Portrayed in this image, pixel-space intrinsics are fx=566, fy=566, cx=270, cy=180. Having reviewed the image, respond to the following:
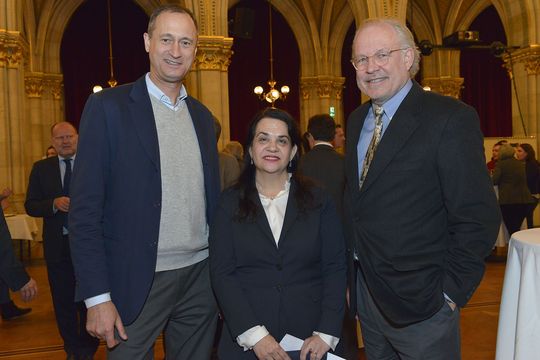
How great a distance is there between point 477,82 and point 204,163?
65.9 ft

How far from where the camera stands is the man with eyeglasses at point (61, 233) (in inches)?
171

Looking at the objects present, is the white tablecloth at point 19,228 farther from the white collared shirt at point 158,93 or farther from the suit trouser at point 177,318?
the white collared shirt at point 158,93

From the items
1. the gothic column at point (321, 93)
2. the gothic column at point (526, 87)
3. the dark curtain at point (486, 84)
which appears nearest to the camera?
the gothic column at point (526, 87)

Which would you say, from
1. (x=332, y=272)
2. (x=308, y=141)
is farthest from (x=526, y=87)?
(x=332, y=272)

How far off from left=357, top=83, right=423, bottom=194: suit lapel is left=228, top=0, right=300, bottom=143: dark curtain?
55.5 feet

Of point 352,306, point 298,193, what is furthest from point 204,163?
point 352,306

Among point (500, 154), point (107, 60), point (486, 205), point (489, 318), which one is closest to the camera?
point (486, 205)

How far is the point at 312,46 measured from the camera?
1855 centimetres

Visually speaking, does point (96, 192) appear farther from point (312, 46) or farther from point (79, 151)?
point (312, 46)

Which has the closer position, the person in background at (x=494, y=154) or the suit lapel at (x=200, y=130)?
the suit lapel at (x=200, y=130)

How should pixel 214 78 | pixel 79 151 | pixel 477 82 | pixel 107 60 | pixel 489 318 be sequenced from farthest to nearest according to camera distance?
pixel 477 82 < pixel 107 60 < pixel 214 78 < pixel 489 318 < pixel 79 151

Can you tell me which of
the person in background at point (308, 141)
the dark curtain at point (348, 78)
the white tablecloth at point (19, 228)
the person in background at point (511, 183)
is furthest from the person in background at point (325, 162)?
the dark curtain at point (348, 78)

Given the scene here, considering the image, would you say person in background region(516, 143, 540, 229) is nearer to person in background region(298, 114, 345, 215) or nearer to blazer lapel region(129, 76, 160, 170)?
person in background region(298, 114, 345, 215)

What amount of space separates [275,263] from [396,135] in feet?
2.44
